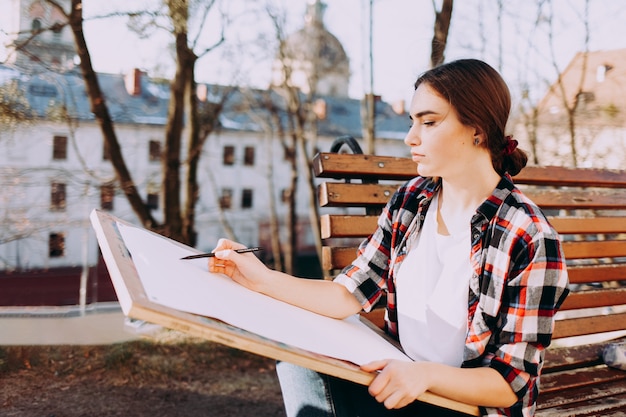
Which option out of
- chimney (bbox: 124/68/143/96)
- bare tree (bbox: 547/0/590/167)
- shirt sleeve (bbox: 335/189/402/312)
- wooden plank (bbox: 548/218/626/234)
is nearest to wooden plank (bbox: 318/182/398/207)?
shirt sleeve (bbox: 335/189/402/312)

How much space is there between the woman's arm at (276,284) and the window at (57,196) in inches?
137

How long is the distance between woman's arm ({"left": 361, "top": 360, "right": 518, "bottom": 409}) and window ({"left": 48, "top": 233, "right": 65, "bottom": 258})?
381cm

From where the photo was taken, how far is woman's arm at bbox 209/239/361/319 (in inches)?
69.7

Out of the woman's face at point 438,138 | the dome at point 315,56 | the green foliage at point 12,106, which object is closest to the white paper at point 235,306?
the woman's face at point 438,138


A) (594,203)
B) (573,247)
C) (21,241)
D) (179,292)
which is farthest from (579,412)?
(21,241)

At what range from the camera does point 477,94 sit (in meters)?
1.61

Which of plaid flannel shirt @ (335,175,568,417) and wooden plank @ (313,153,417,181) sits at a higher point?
wooden plank @ (313,153,417,181)

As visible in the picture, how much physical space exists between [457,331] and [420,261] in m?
0.24

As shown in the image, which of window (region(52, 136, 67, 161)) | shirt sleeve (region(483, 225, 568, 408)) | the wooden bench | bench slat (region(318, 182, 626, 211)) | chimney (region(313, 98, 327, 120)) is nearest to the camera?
shirt sleeve (region(483, 225, 568, 408))

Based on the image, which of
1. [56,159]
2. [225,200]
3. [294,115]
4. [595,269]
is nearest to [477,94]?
[595,269]

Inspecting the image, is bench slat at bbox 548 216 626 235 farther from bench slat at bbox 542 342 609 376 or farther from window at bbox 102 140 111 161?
window at bbox 102 140 111 161

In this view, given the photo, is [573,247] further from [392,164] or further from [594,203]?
[392,164]

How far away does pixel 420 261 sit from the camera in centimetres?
173

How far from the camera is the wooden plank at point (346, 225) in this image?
2.30 metres
